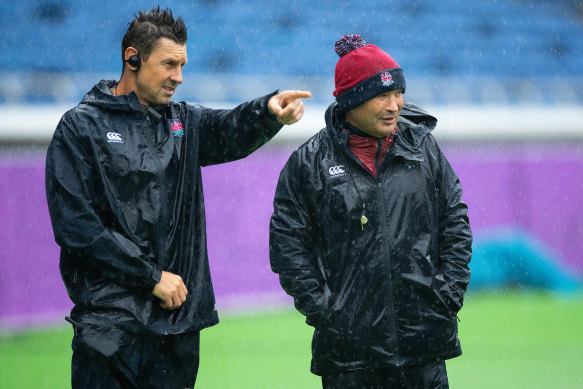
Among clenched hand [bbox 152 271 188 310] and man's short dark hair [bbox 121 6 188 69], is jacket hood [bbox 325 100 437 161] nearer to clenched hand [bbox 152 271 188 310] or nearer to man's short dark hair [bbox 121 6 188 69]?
man's short dark hair [bbox 121 6 188 69]

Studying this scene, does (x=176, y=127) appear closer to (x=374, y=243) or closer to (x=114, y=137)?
(x=114, y=137)

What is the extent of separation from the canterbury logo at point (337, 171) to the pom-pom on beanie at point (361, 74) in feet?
0.72

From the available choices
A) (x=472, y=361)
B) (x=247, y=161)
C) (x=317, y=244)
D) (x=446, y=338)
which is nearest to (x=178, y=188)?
(x=317, y=244)

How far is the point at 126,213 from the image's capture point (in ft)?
9.96

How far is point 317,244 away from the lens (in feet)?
10.6

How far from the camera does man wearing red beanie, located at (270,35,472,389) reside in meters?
3.13

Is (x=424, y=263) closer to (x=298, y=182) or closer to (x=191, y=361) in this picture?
(x=298, y=182)

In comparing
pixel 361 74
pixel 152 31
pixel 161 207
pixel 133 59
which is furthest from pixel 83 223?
pixel 361 74

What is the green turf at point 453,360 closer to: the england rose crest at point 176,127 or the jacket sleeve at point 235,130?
the jacket sleeve at point 235,130

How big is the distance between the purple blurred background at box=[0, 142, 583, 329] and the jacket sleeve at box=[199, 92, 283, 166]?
143 inches

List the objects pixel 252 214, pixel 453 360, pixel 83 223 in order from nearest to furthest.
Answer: pixel 83 223 → pixel 453 360 → pixel 252 214

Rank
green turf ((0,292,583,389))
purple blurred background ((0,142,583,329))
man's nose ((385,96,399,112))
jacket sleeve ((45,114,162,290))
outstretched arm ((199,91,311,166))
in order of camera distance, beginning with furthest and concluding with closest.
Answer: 1. purple blurred background ((0,142,583,329))
2. green turf ((0,292,583,389))
3. man's nose ((385,96,399,112))
4. outstretched arm ((199,91,311,166))
5. jacket sleeve ((45,114,162,290))

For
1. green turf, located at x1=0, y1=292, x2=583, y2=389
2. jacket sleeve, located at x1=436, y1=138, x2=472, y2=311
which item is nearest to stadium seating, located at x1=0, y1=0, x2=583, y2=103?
green turf, located at x1=0, y1=292, x2=583, y2=389

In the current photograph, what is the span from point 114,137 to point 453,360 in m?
3.45
